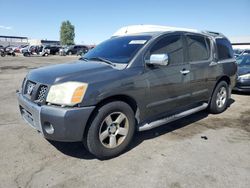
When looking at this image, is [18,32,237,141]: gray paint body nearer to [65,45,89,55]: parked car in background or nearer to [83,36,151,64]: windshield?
[83,36,151,64]: windshield

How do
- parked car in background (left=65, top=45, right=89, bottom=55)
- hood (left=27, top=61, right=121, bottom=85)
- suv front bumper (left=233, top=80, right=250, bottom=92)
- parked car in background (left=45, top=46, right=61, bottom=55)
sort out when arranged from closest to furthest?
hood (left=27, top=61, right=121, bottom=85), suv front bumper (left=233, top=80, right=250, bottom=92), parked car in background (left=45, top=46, right=61, bottom=55), parked car in background (left=65, top=45, right=89, bottom=55)

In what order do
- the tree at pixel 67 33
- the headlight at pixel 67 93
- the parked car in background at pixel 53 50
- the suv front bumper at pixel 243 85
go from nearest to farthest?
the headlight at pixel 67 93, the suv front bumper at pixel 243 85, the parked car in background at pixel 53 50, the tree at pixel 67 33

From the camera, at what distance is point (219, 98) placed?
19.5 ft

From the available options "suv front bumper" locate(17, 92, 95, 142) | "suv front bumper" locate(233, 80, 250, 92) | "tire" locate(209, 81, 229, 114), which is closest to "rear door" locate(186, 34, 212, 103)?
"tire" locate(209, 81, 229, 114)

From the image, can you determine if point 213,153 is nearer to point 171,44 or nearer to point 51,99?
point 171,44

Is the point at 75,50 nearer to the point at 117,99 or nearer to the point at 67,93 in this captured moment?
the point at 117,99

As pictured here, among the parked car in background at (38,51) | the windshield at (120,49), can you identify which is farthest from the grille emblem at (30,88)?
the parked car in background at (38,51)

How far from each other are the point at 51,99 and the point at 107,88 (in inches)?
29.3

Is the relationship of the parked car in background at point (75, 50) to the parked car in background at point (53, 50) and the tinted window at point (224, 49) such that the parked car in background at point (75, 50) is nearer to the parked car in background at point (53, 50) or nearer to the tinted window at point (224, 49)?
the parked car in background at point (53, 50)

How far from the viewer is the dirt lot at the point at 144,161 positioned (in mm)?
3064

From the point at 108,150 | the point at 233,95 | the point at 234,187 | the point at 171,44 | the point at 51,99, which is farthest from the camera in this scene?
the point at 233,95

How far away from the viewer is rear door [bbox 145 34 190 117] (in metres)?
4.05

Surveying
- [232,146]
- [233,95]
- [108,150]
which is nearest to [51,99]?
[108,150]

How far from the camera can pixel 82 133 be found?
3318 mm
